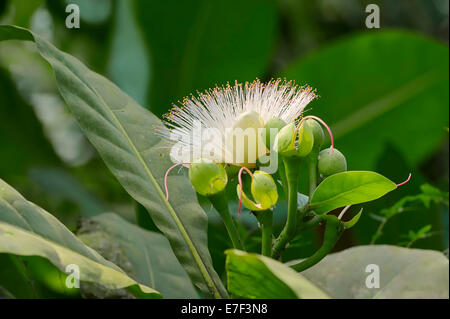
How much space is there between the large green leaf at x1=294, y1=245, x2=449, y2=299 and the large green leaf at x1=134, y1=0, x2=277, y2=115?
0.72 m

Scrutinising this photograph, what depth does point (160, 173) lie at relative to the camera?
2.46 feet

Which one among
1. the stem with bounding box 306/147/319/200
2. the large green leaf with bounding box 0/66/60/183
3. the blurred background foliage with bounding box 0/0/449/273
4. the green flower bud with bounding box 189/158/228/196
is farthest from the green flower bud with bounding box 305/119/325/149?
the large green leaf with bounding box 0/66/60/183

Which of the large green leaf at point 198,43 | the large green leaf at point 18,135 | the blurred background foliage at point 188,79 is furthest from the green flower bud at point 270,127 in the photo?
the large green leaf at point 18,135

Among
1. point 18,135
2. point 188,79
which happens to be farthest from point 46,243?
point 18,135

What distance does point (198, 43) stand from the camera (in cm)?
134

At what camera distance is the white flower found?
2.12 ft

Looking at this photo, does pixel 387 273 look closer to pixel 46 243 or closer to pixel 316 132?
pixel 316 132

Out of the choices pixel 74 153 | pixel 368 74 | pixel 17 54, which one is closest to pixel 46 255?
pixel 368 74

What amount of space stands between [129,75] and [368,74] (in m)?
0.64

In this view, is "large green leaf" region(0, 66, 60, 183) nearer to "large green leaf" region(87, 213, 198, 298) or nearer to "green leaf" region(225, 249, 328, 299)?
"large green leaf" region(87, 213, 198, 298)

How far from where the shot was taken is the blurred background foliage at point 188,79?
1.35m

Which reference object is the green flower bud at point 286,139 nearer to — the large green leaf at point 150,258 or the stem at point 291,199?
the stem at point 291,199

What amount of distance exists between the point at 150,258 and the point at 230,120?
1.00 feet
